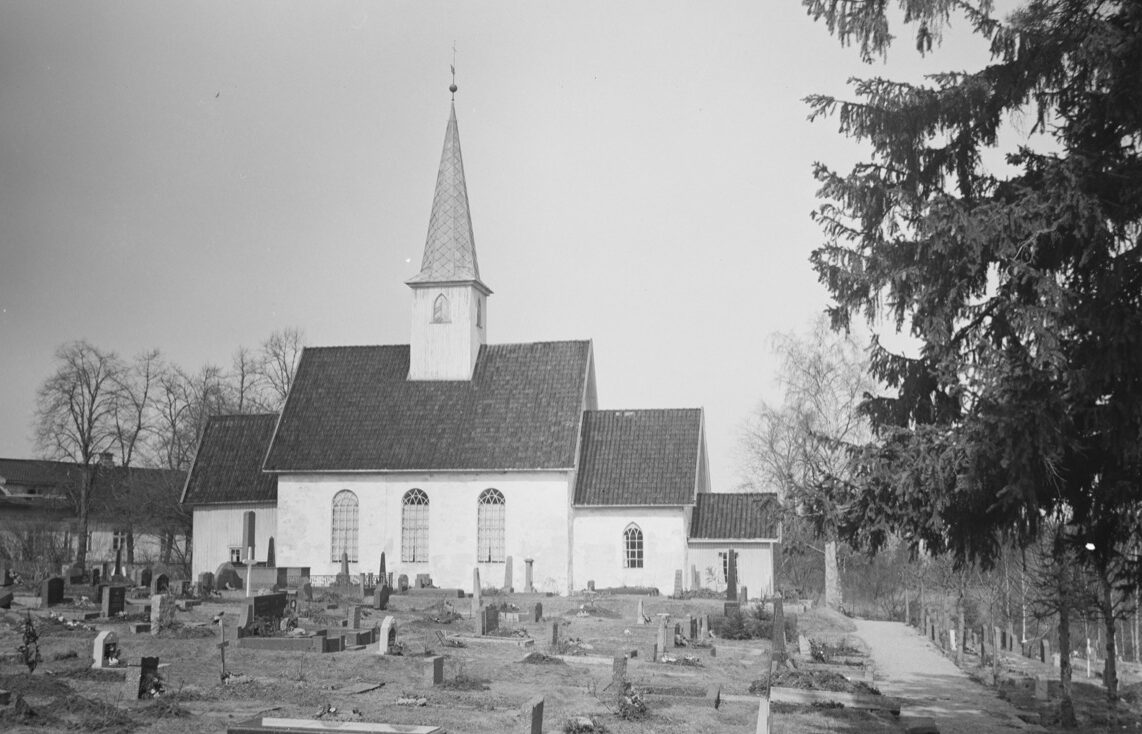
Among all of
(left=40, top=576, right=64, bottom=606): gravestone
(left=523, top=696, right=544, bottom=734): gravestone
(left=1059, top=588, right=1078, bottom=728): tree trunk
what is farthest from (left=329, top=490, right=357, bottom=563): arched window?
(left=523, top=696, right=544, bottom=734): gravestone

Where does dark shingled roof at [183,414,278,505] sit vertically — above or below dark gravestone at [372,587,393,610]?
above

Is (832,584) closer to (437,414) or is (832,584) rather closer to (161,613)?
(437,414)

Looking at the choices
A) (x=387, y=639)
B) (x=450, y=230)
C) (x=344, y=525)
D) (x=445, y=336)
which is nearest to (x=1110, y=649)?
(x=387, y=639)

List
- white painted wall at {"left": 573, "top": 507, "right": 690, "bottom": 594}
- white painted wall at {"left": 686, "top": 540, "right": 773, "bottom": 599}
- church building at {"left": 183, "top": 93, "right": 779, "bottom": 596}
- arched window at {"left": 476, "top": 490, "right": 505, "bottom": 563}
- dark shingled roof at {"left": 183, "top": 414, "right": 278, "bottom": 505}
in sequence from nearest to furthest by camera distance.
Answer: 1. white painted wall at {"left": 573, "top": 507, "right": 690, "bottom": 594}
2. white painted wall at {"left": 686, "top": 540, "right": 773, "bottom": 599}
3. church building at {"left": 183, "top": 93, "right": 779, "bottom": 596}
4. arched window at {"left": 476, "top": 490, "right": 505, "bottom": 563}
5. dark shingled roof at {"left": 183, "top": 414, "right": 278, "bottom": 505}

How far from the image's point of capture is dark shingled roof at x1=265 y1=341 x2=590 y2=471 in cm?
4050

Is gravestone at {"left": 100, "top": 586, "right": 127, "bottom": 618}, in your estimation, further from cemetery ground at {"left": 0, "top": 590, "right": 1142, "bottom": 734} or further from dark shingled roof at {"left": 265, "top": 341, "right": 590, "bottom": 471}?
dark shingled roof at {"left": 265, "top": 341, "right": 590, "bottom": 471}

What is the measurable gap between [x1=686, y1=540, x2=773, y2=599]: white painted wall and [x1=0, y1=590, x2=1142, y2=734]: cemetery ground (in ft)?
37.0

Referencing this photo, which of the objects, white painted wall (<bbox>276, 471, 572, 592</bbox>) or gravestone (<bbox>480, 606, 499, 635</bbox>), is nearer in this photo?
gravestone (<bbox>480, 606, 499, 635</bbox>)

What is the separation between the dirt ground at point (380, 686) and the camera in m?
A: 14.1

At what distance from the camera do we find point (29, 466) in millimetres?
72438

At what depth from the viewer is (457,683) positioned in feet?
57.6

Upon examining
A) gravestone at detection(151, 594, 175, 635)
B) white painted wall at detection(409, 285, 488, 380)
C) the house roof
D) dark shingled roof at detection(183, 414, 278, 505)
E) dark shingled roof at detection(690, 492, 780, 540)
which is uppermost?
the house roof

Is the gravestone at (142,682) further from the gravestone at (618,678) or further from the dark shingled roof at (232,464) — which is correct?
the dark shingled roof at (232,464)

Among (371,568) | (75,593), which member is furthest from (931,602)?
(75,593)
